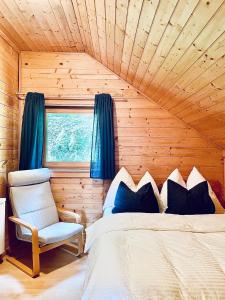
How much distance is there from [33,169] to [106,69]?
5.42 feet

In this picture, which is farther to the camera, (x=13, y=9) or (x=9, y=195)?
(x=9, y=195)

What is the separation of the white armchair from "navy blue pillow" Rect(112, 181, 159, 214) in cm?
A: 55

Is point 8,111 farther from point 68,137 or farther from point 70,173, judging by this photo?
point 70,173

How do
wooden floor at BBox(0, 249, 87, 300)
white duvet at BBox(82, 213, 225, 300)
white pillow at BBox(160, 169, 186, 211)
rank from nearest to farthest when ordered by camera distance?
1. white duvet at BBox(82, 213, 225, 300)
2. wooden floor at BBox(0, 249, 87, 300)
3. white pillow at BBox(160, 169, 186, 211)

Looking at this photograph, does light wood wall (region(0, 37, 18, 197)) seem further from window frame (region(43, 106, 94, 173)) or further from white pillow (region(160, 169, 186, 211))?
white pillow (region(160, 169, 186, 211))

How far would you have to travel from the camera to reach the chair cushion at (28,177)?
9.13ft

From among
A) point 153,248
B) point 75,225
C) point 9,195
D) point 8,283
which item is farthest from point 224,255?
point 9,195

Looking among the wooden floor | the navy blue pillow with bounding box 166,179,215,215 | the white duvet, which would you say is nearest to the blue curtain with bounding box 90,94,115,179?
the navy blue pillow with bounding box 166,179,215,215

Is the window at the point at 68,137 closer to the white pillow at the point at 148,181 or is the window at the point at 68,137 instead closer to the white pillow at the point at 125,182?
the white pillow at the point at 125,182

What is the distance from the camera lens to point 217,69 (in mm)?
1644

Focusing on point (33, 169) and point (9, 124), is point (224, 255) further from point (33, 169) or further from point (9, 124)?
point (9, 124)

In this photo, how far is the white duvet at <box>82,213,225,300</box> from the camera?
1273mm

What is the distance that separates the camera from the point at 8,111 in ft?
9.90

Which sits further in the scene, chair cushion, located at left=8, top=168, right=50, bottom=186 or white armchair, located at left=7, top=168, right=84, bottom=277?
chair cushion, located at left=8, top=168, right=50, bottom=186
